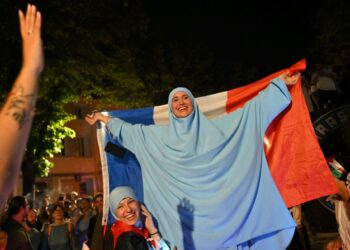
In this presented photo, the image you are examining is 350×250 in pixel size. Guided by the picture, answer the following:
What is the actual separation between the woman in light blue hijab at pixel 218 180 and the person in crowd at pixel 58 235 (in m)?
3.29

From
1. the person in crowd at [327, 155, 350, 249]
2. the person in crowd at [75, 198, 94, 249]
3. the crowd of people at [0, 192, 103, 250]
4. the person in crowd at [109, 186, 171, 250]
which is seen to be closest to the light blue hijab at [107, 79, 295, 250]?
the person in crowd at [109, 186, 171, 250]

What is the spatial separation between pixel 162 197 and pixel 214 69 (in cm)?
1848

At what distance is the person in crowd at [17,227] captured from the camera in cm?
502

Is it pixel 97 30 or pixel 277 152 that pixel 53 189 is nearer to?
pixel 97 30

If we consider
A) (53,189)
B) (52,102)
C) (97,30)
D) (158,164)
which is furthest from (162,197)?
(53,189)

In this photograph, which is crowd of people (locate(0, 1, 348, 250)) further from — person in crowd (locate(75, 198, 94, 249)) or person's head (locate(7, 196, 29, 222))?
person in crowd (locate(75, 198, 94, 249))

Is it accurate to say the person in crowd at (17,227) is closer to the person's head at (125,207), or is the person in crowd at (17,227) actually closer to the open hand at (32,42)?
the person's head at (125,207)

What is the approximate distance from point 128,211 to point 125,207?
0.05 metres

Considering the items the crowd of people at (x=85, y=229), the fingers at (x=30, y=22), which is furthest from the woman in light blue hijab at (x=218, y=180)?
the fingers at (x=30, y=22)

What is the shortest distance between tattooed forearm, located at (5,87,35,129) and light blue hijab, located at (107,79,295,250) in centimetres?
252

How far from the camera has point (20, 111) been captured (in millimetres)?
1439

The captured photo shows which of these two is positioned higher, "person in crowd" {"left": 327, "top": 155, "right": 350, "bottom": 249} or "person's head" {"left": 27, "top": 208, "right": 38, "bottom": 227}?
"person's head" {"left": 27, "top": 208, "right": 38, "bottom": 227}

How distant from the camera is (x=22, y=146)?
1390 millimetres

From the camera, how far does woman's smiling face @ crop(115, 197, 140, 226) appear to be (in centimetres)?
328
